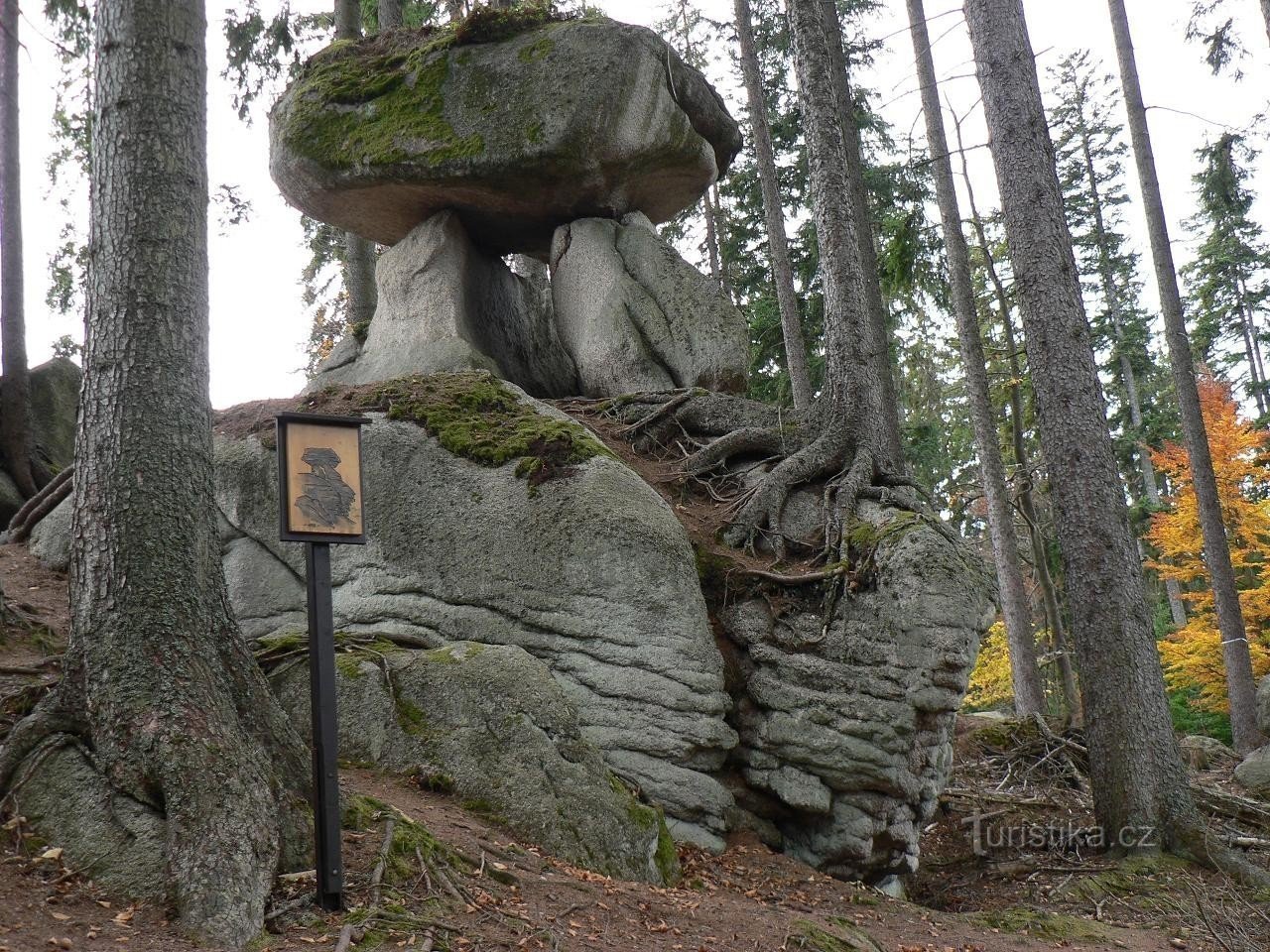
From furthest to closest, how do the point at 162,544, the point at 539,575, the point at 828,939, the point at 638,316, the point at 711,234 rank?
the point at 711,234
the point at 638,316
the point at 539,575
the point at 828,939
the point at 162,544

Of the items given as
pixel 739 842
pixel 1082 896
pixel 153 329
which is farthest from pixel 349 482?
pixel 1082 896

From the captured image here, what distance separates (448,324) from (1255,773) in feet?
40.1

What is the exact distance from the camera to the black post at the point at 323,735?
4641mm

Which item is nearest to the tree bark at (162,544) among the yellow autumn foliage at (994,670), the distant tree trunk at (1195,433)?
the distant tree trunk at (1195,433)

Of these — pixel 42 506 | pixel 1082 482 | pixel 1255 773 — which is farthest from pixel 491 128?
pixel 1255 773

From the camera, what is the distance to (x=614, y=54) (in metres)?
12.4

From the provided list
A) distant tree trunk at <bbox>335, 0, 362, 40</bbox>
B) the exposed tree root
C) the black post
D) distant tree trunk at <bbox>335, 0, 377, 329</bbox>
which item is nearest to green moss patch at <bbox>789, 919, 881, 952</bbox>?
the black post

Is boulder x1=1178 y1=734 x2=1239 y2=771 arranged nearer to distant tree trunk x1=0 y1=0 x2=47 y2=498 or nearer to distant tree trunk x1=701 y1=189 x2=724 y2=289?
distant tree trunk x1=701 y1=189 x2=724 y2=289

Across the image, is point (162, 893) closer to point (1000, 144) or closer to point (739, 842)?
point (739, 842)

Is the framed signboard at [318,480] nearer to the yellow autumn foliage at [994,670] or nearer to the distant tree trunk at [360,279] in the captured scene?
the distant tree trunk at [360,279]

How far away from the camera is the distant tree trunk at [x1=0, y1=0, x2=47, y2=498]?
41.7 ft

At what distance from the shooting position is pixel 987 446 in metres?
15.2

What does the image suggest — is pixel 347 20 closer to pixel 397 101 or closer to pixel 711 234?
pixel 397 101

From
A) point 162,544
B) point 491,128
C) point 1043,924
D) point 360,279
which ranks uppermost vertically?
point 491,128
